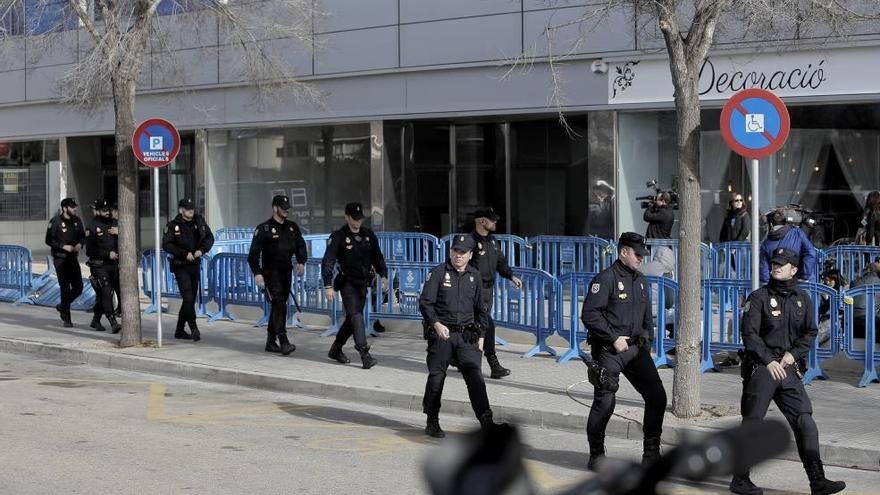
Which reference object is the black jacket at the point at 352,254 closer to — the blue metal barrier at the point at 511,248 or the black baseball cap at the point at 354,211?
the black baseball cap at the point at 354,211

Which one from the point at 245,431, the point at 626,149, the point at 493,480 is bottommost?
the point at 245,431

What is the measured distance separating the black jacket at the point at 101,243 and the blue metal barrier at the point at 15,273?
4.27 m

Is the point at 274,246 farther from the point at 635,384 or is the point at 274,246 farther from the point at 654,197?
the point at 654,197

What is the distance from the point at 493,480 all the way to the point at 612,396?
686cm

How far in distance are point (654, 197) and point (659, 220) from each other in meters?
0.61

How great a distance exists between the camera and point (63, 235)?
1711cm

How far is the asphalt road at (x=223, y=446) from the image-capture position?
8.03 meters

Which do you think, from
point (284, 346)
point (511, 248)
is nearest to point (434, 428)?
point (284, 346)

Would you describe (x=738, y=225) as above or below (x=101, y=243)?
above

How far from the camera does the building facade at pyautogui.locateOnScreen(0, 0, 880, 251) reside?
18516 millimetres

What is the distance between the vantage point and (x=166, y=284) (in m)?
18.3

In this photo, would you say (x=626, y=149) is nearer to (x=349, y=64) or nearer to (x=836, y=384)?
(x=349, y=64)

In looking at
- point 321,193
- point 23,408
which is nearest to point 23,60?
point 321,193

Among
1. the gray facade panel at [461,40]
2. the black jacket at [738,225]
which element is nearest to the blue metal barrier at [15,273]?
the gray facade panel at [461,40]
